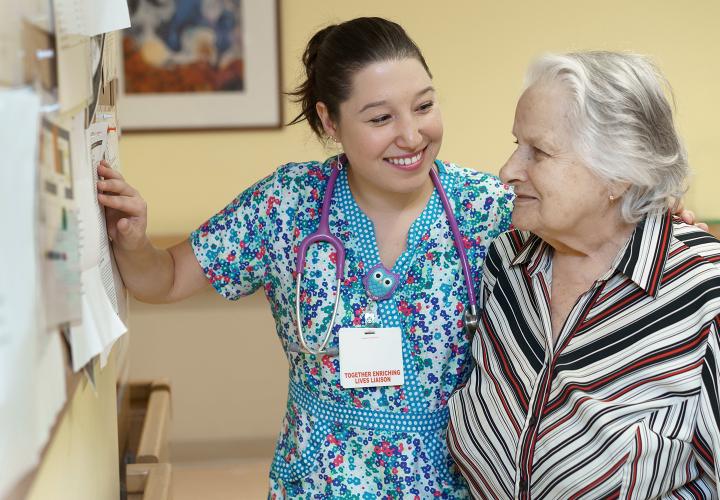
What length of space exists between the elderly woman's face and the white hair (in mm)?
21

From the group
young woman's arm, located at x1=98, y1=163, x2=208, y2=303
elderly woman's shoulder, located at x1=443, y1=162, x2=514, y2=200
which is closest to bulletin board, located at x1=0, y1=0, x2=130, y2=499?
young woman's arm, located at x1=98, y1=163, x2=208, y2=303

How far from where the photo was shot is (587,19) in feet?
12.6

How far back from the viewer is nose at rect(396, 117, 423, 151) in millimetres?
1734

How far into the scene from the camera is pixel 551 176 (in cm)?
157

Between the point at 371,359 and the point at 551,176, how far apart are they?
517 mm

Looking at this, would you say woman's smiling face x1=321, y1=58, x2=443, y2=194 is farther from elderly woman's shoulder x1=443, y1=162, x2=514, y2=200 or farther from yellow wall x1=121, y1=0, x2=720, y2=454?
yellow wall x1=121, y1=0, x2=720, y2=454

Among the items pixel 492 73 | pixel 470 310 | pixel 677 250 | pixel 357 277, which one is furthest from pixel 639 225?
pixel 492 73

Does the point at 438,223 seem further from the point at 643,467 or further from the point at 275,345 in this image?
the point at 275,345

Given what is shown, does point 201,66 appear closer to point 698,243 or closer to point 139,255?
point 139,255

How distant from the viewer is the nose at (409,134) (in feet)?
5.69

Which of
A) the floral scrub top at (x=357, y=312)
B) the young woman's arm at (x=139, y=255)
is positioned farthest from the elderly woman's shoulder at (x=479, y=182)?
the young woman's arm at (x=139, y=255)

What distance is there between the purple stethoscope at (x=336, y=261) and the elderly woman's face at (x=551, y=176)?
0.71ft

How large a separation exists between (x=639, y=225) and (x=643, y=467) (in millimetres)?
438

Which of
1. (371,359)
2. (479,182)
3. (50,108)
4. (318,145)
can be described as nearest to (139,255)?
(371,359)
